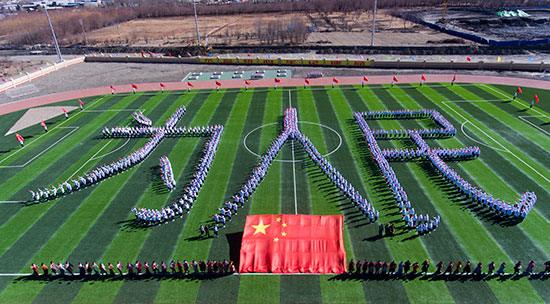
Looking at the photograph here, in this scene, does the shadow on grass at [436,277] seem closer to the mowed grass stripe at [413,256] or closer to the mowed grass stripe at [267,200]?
the mowed grass stripe at [413,256]

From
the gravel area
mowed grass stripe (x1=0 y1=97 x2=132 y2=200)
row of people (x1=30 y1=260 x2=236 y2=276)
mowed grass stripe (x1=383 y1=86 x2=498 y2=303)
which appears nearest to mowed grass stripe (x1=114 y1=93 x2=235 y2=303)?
row of people (x1=30 y1=260 x2=236 y2=276)

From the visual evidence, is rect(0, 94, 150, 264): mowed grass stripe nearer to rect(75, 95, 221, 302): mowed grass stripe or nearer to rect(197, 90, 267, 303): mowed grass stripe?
rect(75, 95, 221, 302): mowed grass stripe

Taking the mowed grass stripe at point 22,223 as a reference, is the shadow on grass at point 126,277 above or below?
below

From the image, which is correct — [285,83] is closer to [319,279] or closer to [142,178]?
[142,178]

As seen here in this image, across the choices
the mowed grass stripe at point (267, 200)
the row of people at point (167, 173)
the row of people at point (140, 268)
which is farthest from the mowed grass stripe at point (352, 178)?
the row of people at point (167, 173)

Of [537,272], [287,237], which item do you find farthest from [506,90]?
[287,237]
